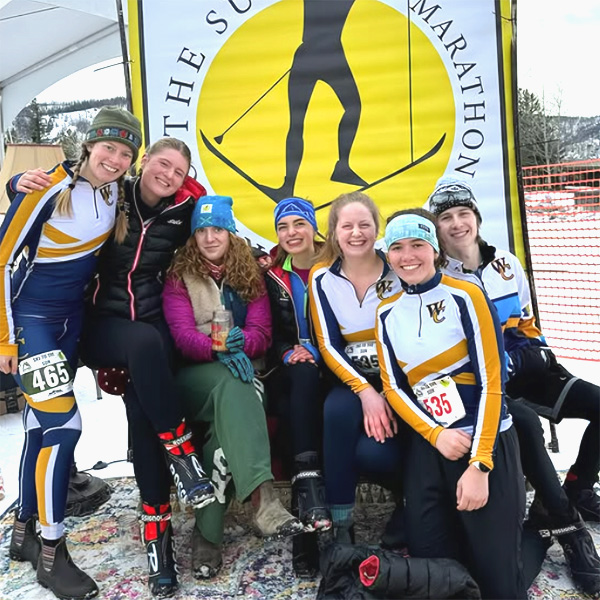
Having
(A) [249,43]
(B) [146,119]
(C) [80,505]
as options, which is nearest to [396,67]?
(A) [249,43]

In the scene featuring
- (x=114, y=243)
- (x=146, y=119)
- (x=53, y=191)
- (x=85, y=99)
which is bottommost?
(x=114, y=243)

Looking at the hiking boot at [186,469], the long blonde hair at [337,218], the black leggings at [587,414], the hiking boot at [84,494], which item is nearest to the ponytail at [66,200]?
the hiking boot at [186,469]

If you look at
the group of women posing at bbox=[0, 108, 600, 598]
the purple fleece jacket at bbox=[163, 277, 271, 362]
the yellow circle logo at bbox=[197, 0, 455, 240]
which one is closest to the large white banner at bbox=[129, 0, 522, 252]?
the yellow circle logo at bbox=[197, 0, 455, 240]

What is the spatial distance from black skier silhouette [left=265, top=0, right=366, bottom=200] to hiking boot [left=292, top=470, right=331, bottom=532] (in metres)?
1.76

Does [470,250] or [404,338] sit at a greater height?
[470,250]

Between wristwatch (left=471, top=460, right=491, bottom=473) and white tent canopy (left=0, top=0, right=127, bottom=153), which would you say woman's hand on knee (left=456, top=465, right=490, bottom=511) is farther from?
white tent canopy (left=0, top=0, right=127, bottom=153)

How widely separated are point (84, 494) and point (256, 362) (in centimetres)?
105

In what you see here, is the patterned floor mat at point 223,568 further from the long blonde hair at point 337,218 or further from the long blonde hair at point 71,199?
the long blonde hair at point 71,199

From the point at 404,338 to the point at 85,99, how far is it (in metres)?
6.60

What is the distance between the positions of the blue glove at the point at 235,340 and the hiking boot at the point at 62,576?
83 cm

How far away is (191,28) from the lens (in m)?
2.96

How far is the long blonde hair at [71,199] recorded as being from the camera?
1.77 m

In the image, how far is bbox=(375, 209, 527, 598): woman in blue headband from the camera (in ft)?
4.94

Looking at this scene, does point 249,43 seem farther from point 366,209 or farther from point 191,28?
point 366,209
